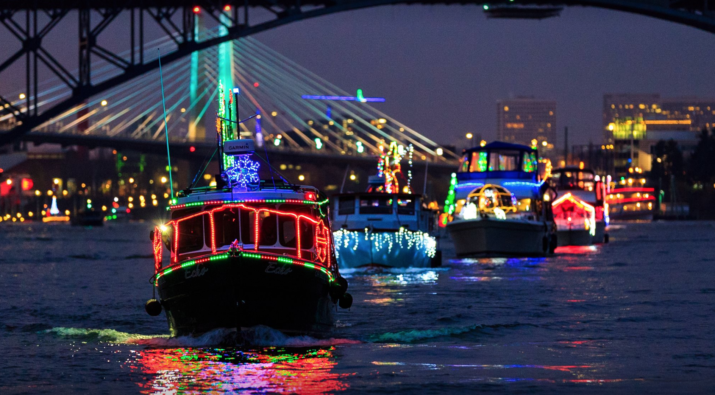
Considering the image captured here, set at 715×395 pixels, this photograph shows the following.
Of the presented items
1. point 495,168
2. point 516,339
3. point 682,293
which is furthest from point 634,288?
point 495,168

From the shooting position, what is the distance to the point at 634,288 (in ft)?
95.6

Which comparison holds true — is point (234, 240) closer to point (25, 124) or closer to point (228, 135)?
point (228, 135)

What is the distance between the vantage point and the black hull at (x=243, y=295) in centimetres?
1662

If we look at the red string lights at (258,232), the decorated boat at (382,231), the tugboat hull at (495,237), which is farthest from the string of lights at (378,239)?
the red string lights at (258,232)

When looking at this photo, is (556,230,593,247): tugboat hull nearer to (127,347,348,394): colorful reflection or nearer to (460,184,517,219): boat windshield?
(460,184,517,219): boat windshield

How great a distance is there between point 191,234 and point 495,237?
26.2m

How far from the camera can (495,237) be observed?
43.0 metres

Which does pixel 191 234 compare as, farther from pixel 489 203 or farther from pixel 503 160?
pixel 503 160

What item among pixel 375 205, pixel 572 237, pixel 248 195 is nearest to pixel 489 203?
pixel 375 205

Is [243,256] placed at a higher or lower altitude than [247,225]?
lower

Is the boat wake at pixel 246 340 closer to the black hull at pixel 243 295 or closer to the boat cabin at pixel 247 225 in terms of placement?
the black hull at pixel 243 295

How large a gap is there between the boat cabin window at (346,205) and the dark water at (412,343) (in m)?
3.62

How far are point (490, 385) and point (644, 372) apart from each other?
6.85 feet

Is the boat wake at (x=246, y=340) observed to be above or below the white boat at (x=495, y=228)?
below
